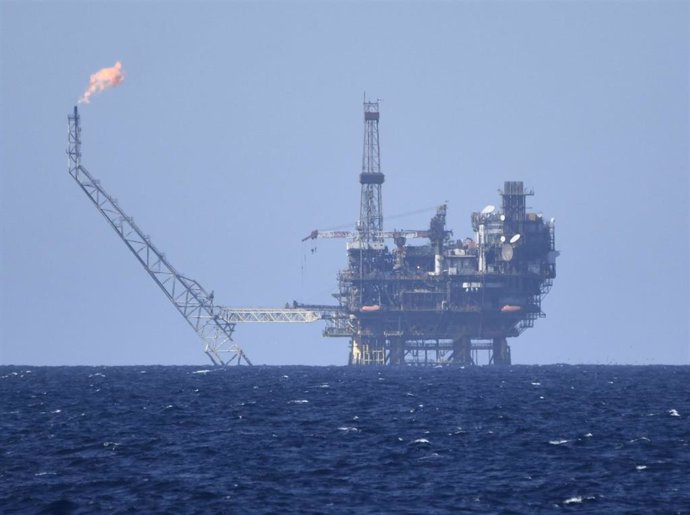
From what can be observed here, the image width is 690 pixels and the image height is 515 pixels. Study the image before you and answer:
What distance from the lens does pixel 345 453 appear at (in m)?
61.3

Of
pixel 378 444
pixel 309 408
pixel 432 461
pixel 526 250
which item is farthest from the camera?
pixel 526 250

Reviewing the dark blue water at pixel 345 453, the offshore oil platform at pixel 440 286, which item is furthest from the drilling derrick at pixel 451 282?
the dark blue water at pixel 345 453

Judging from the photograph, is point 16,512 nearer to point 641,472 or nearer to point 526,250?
point 641,472

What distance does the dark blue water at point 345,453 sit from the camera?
4988 cm

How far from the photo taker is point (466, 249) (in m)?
196

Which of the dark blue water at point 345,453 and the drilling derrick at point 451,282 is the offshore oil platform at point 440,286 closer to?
the drilling derrick at point 451,282

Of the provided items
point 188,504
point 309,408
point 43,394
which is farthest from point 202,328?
point 188,504

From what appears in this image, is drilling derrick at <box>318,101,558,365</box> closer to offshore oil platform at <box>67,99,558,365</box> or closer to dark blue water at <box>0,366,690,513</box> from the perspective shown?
offshore oil platform at <box>67,99,558,365</box>

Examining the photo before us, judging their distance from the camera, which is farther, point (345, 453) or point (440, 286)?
point (440, 286)

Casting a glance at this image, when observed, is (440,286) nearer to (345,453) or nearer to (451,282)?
(451,282)

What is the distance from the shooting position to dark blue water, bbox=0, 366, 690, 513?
49875 millimetres

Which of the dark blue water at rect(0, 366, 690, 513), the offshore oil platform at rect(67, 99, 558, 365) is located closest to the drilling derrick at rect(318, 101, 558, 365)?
the offshore oil platform at rect(67, 99, 558, 365)

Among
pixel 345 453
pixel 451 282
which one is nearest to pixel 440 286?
pixel 451 282

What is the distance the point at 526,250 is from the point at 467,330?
44.6 feet
